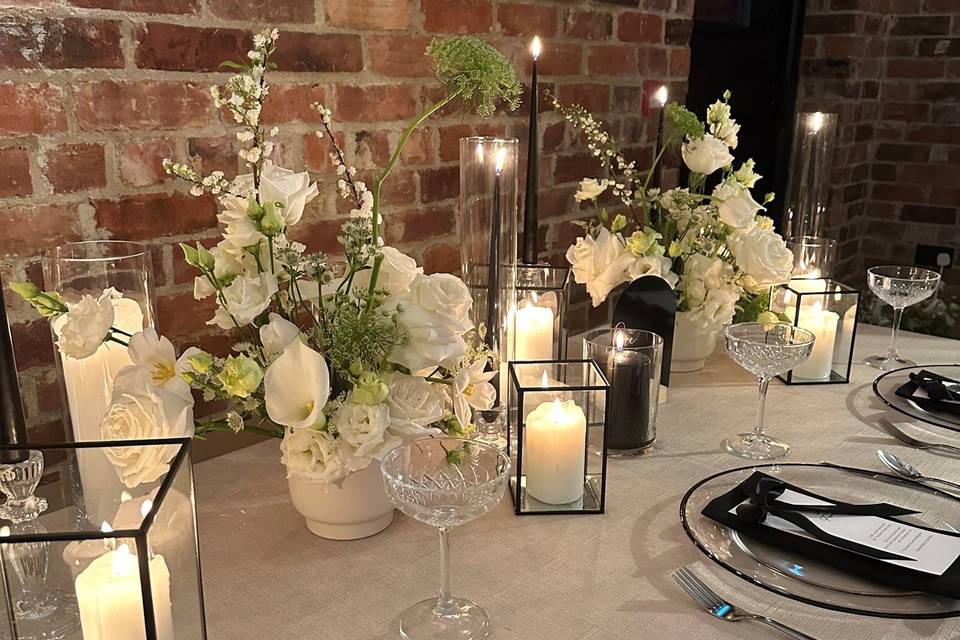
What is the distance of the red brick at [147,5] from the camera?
3.26ft

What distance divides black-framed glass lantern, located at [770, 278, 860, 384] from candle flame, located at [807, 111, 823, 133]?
0.56 m

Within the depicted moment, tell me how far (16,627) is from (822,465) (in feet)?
3.03

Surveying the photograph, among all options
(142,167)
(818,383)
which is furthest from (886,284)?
(142,167)

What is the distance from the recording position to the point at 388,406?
33.5 inches

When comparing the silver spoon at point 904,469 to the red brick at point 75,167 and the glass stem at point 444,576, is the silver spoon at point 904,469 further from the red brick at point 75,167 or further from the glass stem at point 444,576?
the red brick at point 75,167

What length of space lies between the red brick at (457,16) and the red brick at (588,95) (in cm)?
29

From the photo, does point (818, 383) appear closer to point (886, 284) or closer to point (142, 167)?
point (886, 284)

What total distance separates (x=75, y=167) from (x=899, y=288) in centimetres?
136

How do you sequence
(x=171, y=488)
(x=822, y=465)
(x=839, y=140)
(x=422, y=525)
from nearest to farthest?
A: 1. (x=171, y=488)
2. (x=422, y=525)
3. (x=822, y=465)
4. (x=839, y=140)

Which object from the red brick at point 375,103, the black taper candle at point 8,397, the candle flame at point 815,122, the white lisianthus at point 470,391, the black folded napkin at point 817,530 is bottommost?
the black folded napkin at point 817,530

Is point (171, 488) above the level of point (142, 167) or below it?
below

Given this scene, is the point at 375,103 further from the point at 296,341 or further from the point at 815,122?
the point at 815,122

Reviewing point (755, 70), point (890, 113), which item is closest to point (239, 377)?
point (755, 70)

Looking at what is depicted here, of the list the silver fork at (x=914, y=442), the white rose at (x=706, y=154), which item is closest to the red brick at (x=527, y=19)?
the white rose at (x=706, y=154)
